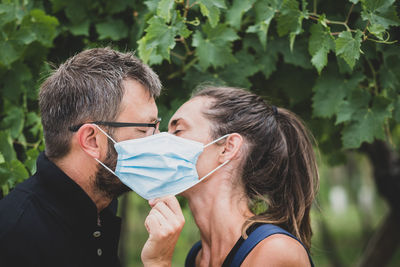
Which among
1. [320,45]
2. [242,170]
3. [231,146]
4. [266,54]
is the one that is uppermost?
[320,45]

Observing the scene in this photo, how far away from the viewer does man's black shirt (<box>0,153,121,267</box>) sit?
2016 mm

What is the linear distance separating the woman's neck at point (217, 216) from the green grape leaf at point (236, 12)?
989mm

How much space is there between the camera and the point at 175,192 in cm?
250

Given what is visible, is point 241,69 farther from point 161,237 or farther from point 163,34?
point 161,237

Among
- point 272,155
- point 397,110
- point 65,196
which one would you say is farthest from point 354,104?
point 65,196

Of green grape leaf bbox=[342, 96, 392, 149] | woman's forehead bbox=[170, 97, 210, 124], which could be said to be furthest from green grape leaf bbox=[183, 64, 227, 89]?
green grape leaf bbox=[342, 96, 392, 149]

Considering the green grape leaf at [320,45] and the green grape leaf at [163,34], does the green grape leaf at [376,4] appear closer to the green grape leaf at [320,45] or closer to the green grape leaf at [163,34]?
the green grape leaf at [320,45]

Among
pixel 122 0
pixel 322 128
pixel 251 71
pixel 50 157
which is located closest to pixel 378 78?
pixel 322 128

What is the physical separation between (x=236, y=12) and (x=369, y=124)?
3.72ft

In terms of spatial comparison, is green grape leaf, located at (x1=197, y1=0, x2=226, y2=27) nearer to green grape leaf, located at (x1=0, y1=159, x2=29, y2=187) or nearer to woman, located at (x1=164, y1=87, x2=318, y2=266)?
woman, located at (x1=164, y1=87, x2=318, y2=266)

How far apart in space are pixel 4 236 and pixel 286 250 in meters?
1.37

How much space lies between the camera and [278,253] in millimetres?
2033

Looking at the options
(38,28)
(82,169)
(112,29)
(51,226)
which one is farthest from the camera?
(112,29)

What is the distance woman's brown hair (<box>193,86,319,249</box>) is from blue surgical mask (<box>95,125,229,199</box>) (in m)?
0.24
